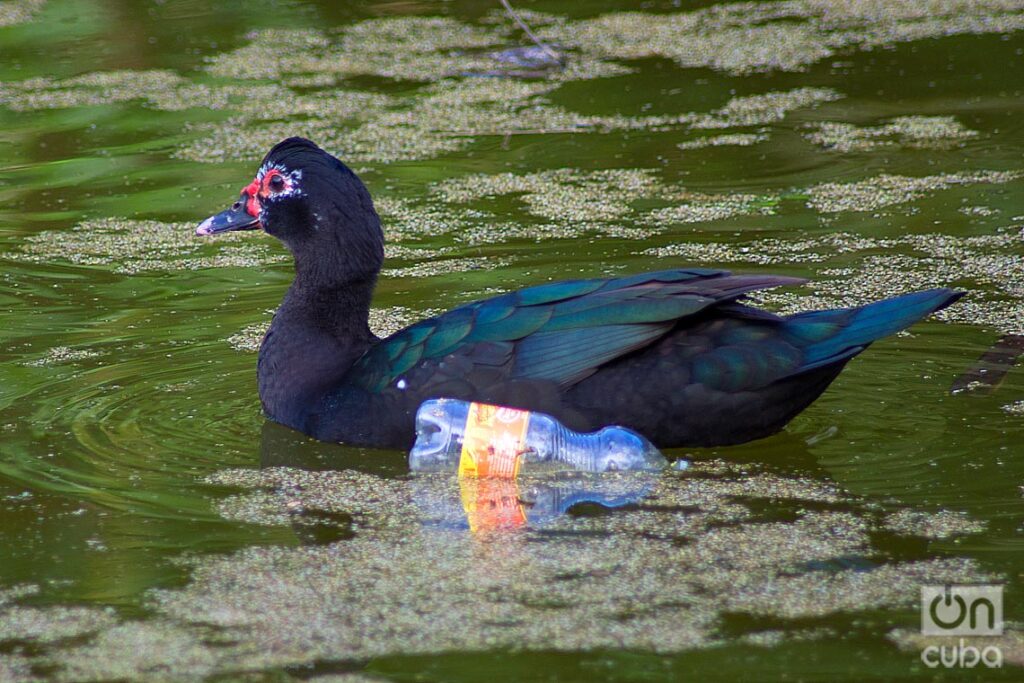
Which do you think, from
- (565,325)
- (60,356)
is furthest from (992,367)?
(60,356)

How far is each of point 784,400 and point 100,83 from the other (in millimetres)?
6659

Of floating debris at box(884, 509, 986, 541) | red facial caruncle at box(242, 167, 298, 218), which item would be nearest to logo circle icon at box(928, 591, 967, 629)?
floating debris at box(884, 509, 986, 541)

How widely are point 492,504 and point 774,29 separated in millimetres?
7138

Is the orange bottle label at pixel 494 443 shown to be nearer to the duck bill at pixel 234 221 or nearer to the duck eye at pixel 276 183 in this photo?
the duck eye at pixel 276 183

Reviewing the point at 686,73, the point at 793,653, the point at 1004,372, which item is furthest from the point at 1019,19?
the point at 793,653

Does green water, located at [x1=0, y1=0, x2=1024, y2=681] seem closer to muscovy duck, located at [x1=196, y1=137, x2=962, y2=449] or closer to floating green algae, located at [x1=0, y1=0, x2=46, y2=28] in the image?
floating green algae, located at [x1=0, y1=0, x2=46, y2=28]

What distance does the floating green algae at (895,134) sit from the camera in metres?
8.27

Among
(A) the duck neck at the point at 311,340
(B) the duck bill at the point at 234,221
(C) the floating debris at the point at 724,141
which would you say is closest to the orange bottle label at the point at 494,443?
(A) the duck neck at the point at 311,340

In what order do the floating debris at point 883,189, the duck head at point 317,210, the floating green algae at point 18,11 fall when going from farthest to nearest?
the floating green algae at point 18,11 < the floating debris at point 883,189 < the duck head at point 317,210

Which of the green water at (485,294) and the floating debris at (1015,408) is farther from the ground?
the green water at (485,294)

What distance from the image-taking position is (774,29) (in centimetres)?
1084

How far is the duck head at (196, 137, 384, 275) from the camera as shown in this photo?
5.40 meters

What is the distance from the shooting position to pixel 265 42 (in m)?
11.1

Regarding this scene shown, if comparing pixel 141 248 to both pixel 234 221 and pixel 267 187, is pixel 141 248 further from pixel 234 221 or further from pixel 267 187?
pixel 267 187
